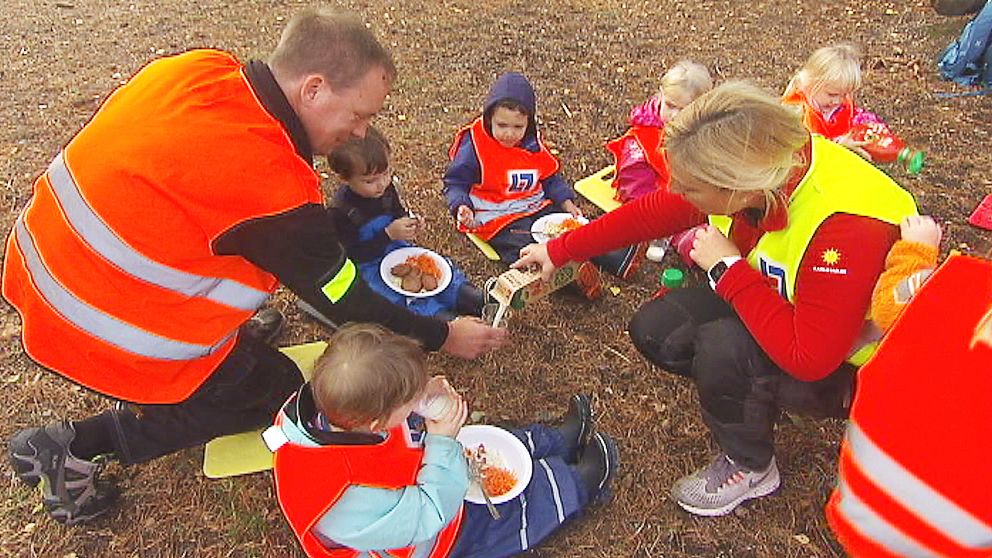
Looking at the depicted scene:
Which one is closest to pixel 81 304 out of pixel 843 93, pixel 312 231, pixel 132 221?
pixel 132 221

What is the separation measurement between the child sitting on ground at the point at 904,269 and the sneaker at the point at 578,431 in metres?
1.14

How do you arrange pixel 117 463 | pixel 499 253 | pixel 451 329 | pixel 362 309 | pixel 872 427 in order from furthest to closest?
1. pixel 499 253
2. pixel 117 463
3. pixel 451 329
4. pixel 362 309
5. pixel 872 427

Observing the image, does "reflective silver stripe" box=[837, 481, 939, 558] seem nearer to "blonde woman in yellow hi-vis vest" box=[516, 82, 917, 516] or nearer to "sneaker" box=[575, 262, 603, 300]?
"blonde woman in yellow hi-vis vest" box=[516, 82, 917, 516]

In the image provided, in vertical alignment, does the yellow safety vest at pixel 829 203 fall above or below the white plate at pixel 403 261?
above

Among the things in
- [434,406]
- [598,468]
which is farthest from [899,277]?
[434,406]

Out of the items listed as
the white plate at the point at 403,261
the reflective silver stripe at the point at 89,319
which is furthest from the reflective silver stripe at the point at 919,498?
the white plate at the point at 403,261

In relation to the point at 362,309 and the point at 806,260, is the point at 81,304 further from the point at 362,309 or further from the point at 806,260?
the point at 806,260

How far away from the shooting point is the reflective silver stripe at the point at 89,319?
8.30 ft

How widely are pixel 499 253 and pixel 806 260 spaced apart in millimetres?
2053

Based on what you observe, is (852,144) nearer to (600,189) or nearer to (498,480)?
(600,189)

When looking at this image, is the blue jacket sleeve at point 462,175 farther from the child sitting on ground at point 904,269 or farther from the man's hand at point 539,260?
the child sitting on ground at point 904,269

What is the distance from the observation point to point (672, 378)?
355 cm

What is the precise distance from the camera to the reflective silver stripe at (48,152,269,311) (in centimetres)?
244

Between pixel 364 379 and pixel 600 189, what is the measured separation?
9.36 ft
